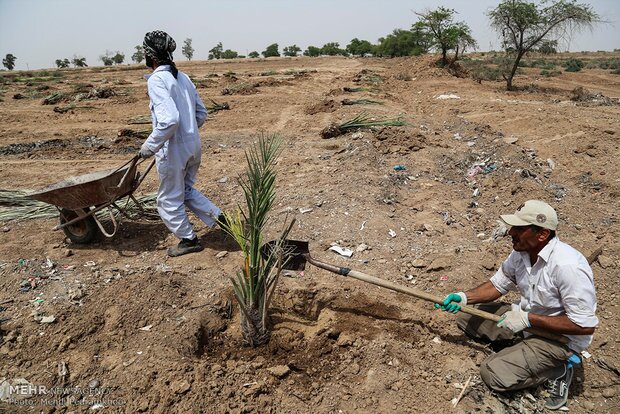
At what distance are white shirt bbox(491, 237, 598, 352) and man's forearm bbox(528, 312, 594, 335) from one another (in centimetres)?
3

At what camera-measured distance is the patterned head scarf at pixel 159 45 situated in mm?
3248

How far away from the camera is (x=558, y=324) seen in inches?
84.1

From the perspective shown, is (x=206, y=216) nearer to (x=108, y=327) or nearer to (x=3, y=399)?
(x=108, y=327)

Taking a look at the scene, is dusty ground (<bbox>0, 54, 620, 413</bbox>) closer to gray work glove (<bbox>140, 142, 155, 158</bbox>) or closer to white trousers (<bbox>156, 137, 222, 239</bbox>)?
white trousers (<bbox>156, 137, 222, 239</bbox>)

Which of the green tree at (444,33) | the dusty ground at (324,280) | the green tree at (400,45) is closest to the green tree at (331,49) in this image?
the green tree at (400,45)

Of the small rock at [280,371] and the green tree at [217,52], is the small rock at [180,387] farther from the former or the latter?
the green tree at [217,52]

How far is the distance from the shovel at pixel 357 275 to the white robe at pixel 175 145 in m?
0.89

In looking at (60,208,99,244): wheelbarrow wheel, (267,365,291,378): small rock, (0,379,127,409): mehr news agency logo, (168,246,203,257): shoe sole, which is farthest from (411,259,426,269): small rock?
(60,208,99,244): wheelbarrow wheel

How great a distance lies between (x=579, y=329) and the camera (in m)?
2.08

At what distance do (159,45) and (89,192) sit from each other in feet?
4.64

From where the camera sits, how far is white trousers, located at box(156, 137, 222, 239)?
3416mm

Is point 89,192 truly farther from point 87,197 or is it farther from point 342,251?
point 342,251

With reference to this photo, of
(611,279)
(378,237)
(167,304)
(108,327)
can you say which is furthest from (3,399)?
(611,279)

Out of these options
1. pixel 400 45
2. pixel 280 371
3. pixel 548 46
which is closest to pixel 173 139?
pixel 280 371
